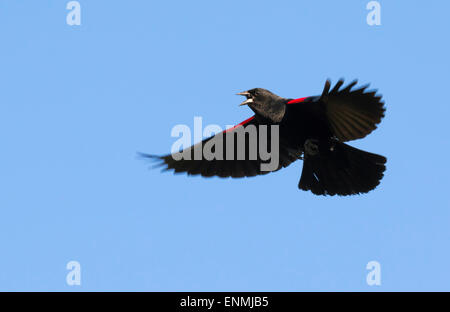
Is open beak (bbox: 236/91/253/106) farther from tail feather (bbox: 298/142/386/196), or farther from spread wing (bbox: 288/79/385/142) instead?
tail feather (bbox: 298/142/386/196)

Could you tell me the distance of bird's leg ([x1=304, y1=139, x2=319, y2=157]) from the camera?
9.76m

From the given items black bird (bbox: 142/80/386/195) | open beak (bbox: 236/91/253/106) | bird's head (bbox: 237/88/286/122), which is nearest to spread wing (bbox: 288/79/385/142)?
black bird (bbox: 142/80/386/195)

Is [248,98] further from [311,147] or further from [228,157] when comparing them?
[228,157]

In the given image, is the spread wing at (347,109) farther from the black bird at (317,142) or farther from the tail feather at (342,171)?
the tail feather at (342,171)

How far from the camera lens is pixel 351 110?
8945 millimetres

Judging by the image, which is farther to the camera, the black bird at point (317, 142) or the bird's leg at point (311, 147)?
the bird's leg at point (311, 147)

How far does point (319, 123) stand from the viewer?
945 cm

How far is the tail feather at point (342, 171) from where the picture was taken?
383 inches

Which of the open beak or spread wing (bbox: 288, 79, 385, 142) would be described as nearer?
spread wing (bbox: 288, 79, 385, 142)

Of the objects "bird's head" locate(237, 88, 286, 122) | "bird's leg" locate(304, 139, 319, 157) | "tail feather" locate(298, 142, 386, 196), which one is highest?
"bird's head" locate(237, 88, 286, 122)

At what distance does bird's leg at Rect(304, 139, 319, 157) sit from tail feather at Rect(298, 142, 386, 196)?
71 millimetres

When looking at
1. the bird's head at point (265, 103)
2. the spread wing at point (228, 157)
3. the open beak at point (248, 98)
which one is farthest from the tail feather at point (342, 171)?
the open beak at point (248, 98)

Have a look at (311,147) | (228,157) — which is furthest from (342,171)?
(228,157)
